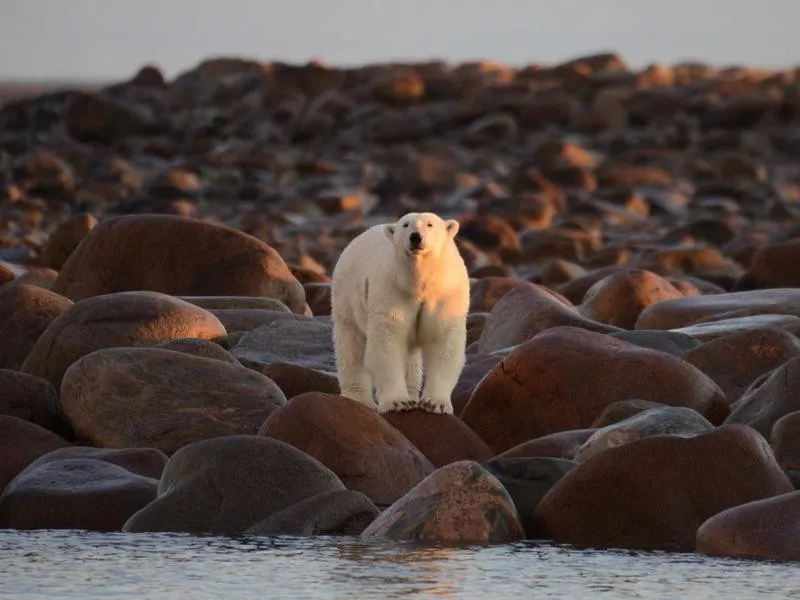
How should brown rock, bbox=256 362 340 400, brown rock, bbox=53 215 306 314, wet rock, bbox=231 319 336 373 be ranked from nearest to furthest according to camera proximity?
brown rock, bbox=256 362 340 400 → wet rock, bbox=231 319 336 373 → brown rock, bbox=53 215 306 314

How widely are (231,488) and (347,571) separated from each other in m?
1.36

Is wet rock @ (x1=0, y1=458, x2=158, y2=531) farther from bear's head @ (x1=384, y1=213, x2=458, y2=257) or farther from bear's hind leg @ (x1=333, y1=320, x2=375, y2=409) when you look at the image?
bear's hind leg @ (x1=333, y1=320, x2=375, y2=409)

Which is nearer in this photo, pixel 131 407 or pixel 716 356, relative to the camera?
pixel 131 407

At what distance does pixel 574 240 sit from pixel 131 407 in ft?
65.8

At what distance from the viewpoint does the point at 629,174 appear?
46.2 metres

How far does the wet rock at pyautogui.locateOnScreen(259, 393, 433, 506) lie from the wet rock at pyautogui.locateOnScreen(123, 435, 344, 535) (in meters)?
0.48

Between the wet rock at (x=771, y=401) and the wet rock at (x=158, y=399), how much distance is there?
2.91 m

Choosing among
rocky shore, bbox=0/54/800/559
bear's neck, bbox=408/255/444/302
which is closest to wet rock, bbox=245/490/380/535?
rocky shore, bbox=0/54/800/559

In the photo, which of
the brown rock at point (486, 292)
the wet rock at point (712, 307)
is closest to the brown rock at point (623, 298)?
the brown rock at point (486, 292)

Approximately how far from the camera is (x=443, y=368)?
1216 centimetres

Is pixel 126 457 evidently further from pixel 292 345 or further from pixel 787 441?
pixel 787 441

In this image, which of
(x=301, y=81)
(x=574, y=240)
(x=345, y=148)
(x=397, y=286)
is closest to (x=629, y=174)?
(x=345, y=148)

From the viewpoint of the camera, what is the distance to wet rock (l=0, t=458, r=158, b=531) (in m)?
10.5

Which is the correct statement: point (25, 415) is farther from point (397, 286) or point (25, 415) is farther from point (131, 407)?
point (397, 286)
